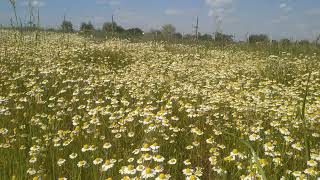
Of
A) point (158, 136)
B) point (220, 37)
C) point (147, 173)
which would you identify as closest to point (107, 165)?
point (147, 173)

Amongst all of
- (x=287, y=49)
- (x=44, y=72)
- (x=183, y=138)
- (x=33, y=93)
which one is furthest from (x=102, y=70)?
(x=287, y=49)

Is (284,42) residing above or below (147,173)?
above

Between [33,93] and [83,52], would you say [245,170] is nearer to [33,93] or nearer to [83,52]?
[33,93]

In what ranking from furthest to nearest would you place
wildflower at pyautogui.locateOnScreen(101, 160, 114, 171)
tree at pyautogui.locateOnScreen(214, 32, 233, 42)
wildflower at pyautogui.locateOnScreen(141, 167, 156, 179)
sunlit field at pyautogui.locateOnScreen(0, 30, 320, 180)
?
tree at pyautogui.locateOnScreen(214, 32, 233, 42)
sunlit field at pyautogui.locateOnScreen(0, 30, 320, 180)
wildflower at pyautogui.locateOnScreen(101, 160, 114, 171)
wildflower at pyautogui.locateOnScreen(141, 167, 156, 179)

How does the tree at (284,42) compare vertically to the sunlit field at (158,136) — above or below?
above

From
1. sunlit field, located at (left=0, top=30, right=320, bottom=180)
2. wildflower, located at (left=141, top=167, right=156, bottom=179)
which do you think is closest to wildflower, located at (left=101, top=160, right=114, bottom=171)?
sunlit field, located at (left=0, top=30, right=320, bottom=180)

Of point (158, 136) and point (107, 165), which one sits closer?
point (107, 165)

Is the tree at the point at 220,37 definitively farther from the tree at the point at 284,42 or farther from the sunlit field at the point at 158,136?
the sunlit field at the point at 158,136

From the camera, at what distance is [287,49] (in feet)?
44.0

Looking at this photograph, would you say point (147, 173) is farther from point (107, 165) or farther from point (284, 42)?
point (284, 42)

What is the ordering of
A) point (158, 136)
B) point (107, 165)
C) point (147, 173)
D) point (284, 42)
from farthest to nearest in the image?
point (284, 42)
point (158, 136)
point (107, 165)
point (147, 173)

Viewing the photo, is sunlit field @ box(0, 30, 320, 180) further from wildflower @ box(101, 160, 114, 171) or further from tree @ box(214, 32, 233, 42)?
tree @ box(214, 32, 233, 42)

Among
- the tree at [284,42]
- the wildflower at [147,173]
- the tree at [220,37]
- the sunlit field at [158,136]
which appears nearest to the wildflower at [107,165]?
the sunlit field at [158,136]

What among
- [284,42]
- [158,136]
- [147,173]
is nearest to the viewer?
[147,173]
